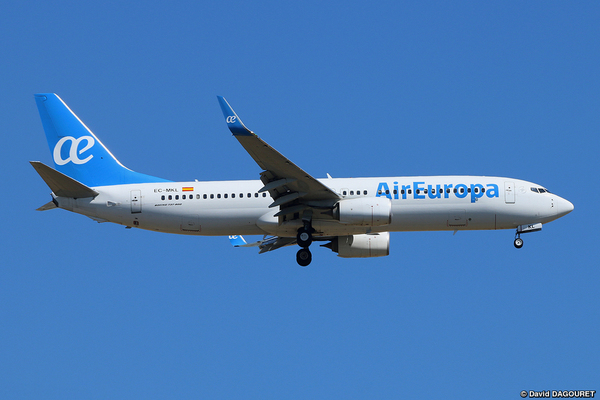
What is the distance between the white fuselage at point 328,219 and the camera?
3778 cm

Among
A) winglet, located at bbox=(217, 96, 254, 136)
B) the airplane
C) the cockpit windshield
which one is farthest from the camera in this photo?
the cockpit windshield

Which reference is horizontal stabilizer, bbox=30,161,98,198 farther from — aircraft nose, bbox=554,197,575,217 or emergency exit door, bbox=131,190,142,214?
aircraft nose, bbox=554,197,575,217

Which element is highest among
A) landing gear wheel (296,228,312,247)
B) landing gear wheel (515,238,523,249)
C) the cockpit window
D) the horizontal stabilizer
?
the cockpit window

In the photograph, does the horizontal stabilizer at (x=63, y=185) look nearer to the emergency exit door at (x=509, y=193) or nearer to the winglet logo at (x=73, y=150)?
the winglet logo at (x=73, y=150)

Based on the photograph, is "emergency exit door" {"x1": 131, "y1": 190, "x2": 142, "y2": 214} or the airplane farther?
"emergency exit door" {"x1": 131, "y1": 190, "x2": 142, "y2": 214}

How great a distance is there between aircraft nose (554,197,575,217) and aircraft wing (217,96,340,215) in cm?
1194

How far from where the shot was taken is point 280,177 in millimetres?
35875

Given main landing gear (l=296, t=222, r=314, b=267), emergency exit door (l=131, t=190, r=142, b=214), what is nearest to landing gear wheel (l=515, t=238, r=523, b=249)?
main landing gear (l=296, t=222, r=314, b=267)

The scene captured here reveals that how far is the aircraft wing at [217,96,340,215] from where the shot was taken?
32.2m

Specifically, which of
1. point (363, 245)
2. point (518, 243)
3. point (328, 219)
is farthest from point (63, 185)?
point (518, 243)

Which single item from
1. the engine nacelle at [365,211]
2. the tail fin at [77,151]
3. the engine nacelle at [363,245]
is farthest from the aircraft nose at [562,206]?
the tail fin at [77,151]

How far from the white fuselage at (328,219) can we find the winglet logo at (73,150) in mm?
2593

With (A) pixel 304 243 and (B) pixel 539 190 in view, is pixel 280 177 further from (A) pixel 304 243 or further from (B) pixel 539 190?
(B) pixel 539 190

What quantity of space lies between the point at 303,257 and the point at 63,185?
12801mm
